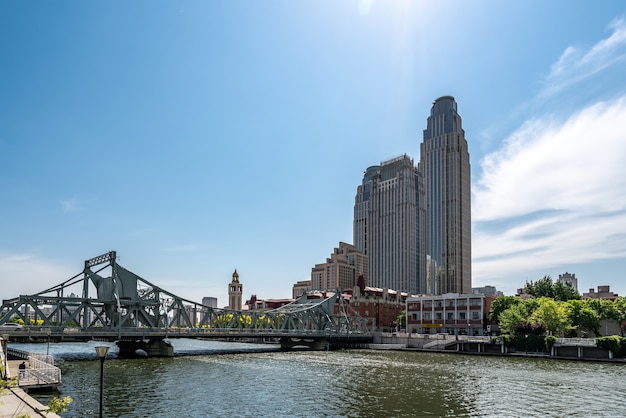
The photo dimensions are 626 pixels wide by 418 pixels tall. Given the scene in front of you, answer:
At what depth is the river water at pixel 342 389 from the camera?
1599 inches

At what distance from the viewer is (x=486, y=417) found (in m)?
38.9

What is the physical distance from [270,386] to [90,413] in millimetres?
19943

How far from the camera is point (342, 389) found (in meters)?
51.9

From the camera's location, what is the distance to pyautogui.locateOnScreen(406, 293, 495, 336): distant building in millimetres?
137625

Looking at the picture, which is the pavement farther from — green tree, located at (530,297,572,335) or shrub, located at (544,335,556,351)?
green tree, located at (530,297,572,335)

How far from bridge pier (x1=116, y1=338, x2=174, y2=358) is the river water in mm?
10067

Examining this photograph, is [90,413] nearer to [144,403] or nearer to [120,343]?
[144,403]

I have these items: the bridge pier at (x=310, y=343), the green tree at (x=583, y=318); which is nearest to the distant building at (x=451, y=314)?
the green tree at (x=583, y=318)

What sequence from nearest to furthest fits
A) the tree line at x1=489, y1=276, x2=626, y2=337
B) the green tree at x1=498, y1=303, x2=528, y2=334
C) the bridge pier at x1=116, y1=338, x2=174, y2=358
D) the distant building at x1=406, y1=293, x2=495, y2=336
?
1. the bridge pier at x1=116, y1=338, x2=174, y2=358
2. the tree line at x1=489, y1=276, x2=626, y2=337
3. the green tree at x1=498, y1=303, x2=528, y2=334
4. the distant building at x1=406, y1=293, x2=495, y2=336

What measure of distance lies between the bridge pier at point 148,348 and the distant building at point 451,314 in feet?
245

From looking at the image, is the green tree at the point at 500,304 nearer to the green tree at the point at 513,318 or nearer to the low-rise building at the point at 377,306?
the green tree at the point at 513,318

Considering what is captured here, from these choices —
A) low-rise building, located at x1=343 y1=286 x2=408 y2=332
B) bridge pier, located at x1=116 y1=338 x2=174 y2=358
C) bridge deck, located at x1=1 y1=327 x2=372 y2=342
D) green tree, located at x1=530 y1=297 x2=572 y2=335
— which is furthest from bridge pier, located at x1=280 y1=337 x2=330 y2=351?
green tree, located at x1=530 y1=297 x2=572 y2=335

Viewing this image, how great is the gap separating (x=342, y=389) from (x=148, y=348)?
49551 mm

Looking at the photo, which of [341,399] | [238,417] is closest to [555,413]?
[341,399]
